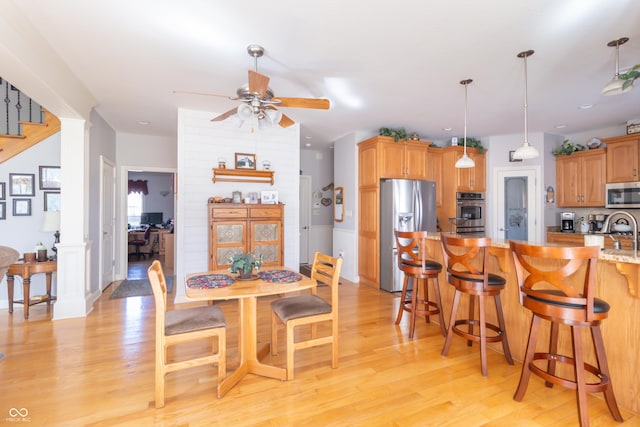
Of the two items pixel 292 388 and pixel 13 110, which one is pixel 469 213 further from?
pixel 13 110

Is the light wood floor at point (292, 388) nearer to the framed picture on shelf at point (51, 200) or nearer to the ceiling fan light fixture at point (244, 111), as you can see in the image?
the framed picture on shelf at point (51, 200)

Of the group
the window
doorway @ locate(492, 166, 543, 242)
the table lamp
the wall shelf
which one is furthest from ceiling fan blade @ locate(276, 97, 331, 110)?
the window

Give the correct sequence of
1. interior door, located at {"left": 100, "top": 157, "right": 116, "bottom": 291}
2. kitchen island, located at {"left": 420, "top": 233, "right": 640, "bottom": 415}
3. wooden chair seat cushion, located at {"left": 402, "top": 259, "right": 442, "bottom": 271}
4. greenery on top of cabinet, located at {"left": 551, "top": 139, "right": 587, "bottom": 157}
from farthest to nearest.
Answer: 1. greenery on top of cabinet, located at {"left": 551, "top": 139, "right": 587, "bottom": 157}
2. interior door, located at {"left": 100, "top": 157, "right": 116, "bottom": 291}
3. wooden chair seat cushion, located at {"left": 402, "top": 259, "right": 442, "bottom": 271}
4. kitchen island, located at {"left": 420, "top": 233, "right": 640, "bottom": 415}

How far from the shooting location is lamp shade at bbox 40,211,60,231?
3750mm

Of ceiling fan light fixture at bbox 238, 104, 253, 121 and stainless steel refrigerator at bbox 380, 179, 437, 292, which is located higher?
ceiling fan light fixture at bbox 238, 104, 253, 121

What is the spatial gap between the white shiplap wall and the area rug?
0.83m

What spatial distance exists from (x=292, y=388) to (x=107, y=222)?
4673mm

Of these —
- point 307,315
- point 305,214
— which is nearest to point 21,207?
point 307,315

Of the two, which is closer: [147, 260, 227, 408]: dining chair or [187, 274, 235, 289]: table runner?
[147, 260, 227, 408]: dining chair

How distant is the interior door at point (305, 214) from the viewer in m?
7.00

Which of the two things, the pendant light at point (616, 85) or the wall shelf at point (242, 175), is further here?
the wall shelf at point (242, 175)

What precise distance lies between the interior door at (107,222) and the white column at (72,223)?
1.03 metres

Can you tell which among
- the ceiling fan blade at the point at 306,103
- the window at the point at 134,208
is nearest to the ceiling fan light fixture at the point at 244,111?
the ceiling fan blade at the point at 306,103

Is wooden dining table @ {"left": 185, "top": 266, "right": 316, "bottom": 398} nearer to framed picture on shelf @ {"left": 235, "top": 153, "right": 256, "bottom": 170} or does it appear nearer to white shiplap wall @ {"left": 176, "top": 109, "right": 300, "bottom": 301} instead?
white shiplap wall @ {"left": 176, "top": 109, "right": 300, "bottom": 301}
